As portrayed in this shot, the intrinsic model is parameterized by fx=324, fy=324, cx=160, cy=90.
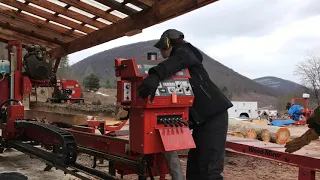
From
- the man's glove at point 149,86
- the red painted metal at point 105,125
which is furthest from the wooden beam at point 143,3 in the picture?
the man's glove at point 149,86

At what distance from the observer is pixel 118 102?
10.1 ft

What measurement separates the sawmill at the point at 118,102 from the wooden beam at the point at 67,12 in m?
0.02

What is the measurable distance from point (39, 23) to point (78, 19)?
1780mm

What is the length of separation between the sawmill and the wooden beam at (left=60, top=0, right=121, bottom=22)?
22 millimetres

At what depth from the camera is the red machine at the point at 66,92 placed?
928 cm

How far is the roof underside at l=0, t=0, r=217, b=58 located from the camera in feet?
21.0

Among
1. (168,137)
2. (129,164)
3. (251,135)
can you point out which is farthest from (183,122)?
(251,135)

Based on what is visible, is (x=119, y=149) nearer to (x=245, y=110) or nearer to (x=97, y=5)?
(x=97, y=5)

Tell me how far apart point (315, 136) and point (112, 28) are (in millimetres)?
6716

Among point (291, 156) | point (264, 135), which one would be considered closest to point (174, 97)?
point (291, 156)

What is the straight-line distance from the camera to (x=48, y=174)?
5.22 metres

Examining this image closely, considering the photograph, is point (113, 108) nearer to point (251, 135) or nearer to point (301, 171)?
point (251, 135)

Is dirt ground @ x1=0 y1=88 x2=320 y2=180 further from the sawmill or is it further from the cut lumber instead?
the cut lumber

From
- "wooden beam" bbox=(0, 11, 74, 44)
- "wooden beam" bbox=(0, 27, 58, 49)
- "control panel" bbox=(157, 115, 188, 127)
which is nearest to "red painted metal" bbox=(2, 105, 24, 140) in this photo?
"control panel" bbox=(157, 115, 188, 127)
